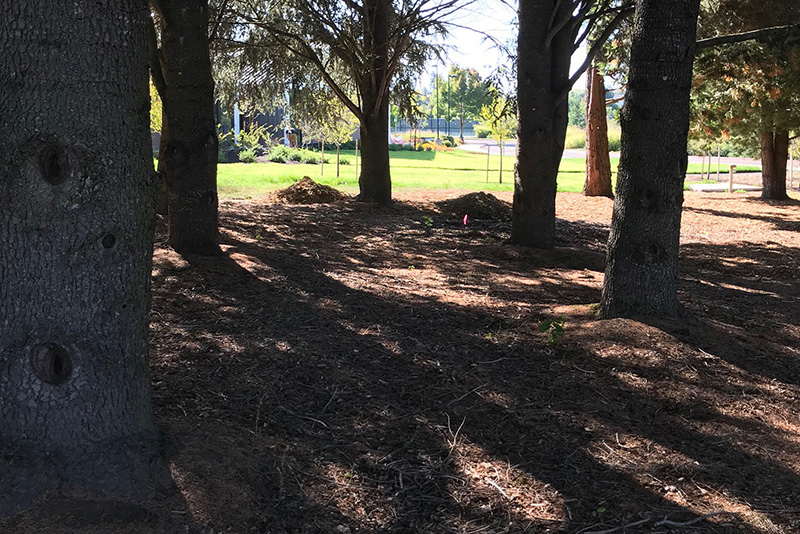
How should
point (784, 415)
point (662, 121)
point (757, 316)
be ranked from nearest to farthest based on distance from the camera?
point (784, 415)
point (662, 121)
point (757, 316)

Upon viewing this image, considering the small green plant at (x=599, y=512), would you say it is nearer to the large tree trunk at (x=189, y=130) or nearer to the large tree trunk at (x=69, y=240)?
the large tree trunk at (x=69, y=240)

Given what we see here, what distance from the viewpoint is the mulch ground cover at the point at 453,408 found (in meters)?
3.35

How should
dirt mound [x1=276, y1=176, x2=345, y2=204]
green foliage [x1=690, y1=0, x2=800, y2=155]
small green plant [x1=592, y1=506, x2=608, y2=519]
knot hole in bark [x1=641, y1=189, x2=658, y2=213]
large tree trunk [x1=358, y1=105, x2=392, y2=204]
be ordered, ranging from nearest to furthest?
small green plant [x1=592, y1=506, x2=608, y2=519] → knot hole in bark [x1=641, y1=189, x2=658, y2=213] → green foliage [x1=690, y1=0, x2=800, y2=155] → large tree trunk [x1=358, y1=105, x2=392, y2=204] → dirt mound [x1=276, y1=176, x2=345, y2=204]

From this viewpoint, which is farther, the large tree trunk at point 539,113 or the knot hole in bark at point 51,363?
the large tree trunk at point 539,113

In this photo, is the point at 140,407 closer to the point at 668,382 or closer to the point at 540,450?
the point at 540,450

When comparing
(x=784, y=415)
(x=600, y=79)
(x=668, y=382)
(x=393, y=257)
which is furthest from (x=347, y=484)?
(x=600, y=79)

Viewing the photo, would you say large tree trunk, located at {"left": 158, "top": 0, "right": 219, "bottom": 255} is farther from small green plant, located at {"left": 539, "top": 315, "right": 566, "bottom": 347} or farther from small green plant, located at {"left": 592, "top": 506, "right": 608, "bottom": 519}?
small green plant, located at {"left": 592, "top": 506, "right": 608, "bottom": 519}

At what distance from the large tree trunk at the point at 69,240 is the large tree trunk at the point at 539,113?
6.84 meters

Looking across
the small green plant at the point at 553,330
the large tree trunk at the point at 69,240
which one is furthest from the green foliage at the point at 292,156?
the large tree trunk at the point at 69,240

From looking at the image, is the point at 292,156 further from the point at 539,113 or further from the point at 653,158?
the point at 653,158

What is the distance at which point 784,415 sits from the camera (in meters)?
4.39

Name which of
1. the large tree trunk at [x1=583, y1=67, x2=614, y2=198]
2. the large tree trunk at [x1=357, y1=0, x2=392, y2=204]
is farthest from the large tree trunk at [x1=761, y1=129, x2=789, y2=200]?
the large tree trunk at [x1=357, y1=0, x2=392, y2=204]

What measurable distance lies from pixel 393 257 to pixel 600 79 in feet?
41.1

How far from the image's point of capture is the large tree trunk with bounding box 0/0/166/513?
9.73 feet
